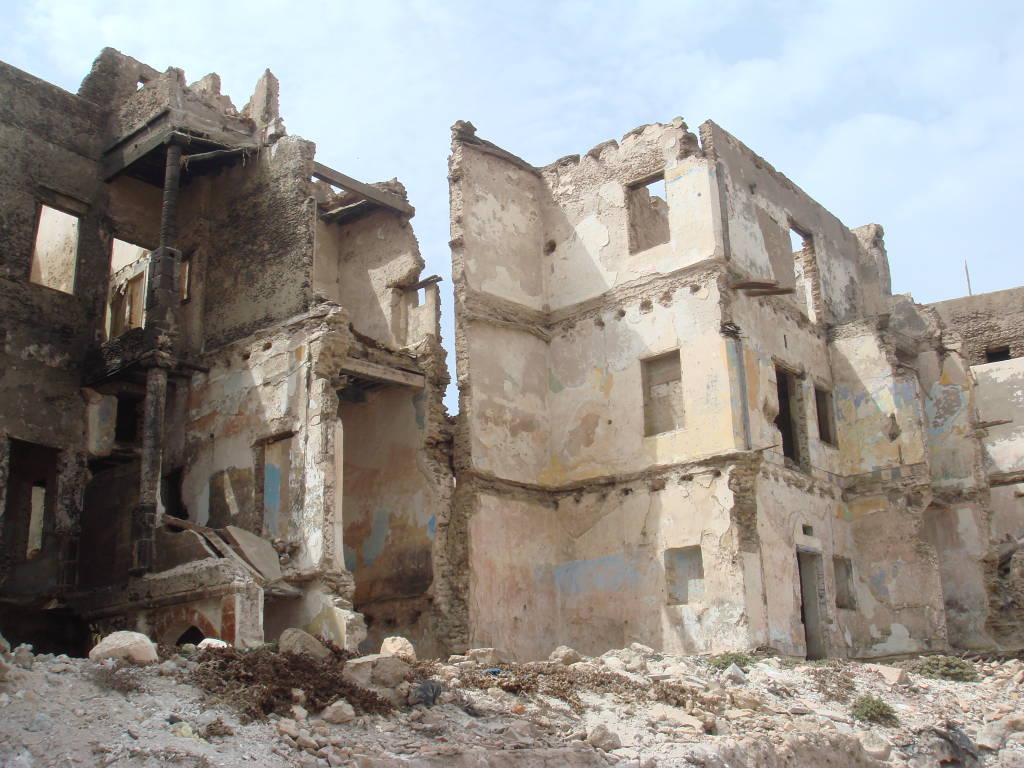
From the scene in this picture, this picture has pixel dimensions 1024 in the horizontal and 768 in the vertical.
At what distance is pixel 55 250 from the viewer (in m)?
21.0

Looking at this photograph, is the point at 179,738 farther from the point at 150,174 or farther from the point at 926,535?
the point at 926,535

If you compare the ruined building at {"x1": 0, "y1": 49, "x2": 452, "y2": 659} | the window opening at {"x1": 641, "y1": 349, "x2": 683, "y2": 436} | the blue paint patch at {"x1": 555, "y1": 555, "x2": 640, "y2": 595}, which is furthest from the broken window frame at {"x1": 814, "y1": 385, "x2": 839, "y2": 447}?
the ruined building at {"x1": 0, "y1": 49, "x2": 452, "y2": 659}

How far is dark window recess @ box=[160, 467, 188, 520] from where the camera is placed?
18578 millimetres

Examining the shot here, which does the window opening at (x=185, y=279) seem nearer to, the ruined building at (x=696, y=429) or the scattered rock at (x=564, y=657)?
the ruined building at (x=696, y=429)

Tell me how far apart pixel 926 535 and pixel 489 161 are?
10205mm

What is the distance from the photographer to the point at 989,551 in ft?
66.0

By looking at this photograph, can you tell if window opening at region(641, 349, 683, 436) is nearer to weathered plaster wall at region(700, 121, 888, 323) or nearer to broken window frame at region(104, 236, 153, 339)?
weathered plaster wall at region(700, 121, 888, 323)

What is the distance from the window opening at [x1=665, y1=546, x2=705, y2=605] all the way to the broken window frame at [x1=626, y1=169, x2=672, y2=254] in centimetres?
525

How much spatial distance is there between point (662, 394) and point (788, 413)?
8.05 feet

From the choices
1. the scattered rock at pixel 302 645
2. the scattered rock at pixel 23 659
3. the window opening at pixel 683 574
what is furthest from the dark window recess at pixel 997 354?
the scattered rock at pixel 23 659

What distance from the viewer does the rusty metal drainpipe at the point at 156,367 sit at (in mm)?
16250

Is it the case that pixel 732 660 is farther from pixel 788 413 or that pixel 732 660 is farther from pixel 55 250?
pixel 55 250

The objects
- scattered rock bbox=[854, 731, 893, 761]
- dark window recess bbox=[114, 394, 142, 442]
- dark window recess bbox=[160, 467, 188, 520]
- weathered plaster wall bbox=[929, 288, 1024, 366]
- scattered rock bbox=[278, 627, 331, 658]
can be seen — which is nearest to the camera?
scattered rock bbox=[278, 627, 331, 658]

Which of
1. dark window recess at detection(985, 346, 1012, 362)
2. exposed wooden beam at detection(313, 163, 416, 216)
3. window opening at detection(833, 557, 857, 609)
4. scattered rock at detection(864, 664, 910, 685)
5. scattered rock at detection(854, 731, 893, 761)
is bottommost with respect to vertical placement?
scattered rock at detection(854, 731, 893, 761)
